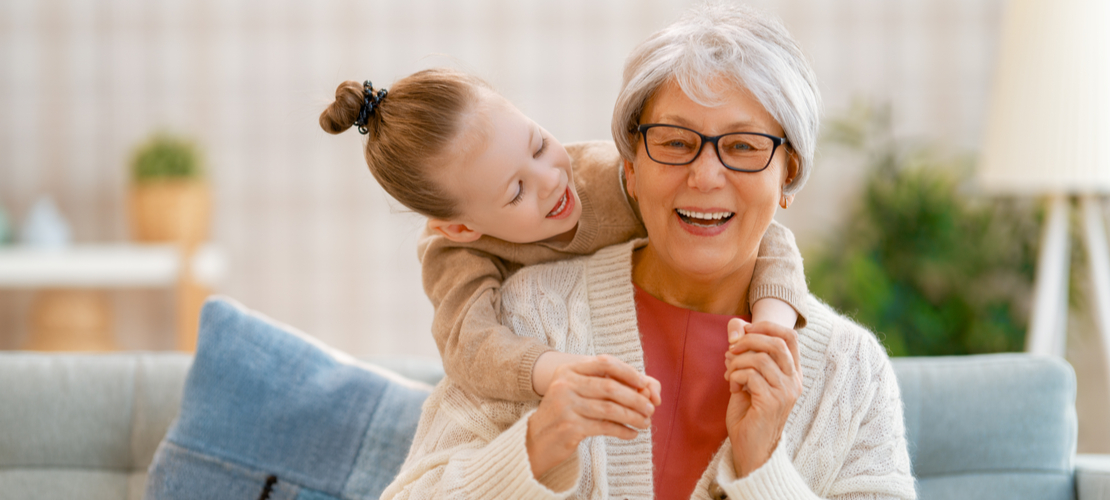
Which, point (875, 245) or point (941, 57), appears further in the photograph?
point (941, 57)

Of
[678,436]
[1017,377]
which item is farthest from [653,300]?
[1017,377]

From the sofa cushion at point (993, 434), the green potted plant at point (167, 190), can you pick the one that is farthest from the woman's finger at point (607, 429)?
Result: the green potted plant at point (167, 190)

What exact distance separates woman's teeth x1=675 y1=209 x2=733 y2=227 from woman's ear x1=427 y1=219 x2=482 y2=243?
34 centimetres

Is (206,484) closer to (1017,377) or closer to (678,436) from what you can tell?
(678,436)

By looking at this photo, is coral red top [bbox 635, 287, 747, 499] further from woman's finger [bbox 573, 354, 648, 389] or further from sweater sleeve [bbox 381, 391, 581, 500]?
woman's finger [bbox 573, 354, 648, 389]

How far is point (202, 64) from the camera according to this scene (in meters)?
4.09

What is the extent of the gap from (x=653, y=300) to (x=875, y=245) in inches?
88.9

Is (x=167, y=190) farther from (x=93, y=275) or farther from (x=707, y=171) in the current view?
(x=707, y=171)

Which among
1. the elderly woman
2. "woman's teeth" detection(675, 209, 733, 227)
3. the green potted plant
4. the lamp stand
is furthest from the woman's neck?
the green potted plant

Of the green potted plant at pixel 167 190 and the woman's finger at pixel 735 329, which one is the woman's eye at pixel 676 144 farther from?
the green potted plant at pixel 167 190

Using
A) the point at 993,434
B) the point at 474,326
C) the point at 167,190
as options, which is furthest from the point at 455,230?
the point at 167,190

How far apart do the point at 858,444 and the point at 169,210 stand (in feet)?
10.6

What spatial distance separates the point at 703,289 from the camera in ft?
4.83

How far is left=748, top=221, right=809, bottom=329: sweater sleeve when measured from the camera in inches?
54.9
